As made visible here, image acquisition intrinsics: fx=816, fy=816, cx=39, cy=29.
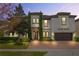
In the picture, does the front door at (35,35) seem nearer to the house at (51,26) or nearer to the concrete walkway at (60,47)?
the house at (51,26)

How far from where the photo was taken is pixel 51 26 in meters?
24.4

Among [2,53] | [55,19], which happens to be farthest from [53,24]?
[2,53]

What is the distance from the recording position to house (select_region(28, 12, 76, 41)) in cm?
2431

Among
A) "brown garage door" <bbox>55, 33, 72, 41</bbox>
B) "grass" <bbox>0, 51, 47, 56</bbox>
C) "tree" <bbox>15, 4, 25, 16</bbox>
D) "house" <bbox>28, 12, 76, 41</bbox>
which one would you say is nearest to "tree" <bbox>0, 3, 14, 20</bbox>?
"tree" <bbox>15, 4, 25, 16</bbox>

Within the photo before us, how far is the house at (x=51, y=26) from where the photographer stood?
24.3m

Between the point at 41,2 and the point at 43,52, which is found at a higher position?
the point at 41,2

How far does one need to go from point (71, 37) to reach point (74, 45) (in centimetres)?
26

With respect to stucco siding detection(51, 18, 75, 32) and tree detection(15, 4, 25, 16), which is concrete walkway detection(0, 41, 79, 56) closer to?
stucco siding detection(51, 18, 75, 32)

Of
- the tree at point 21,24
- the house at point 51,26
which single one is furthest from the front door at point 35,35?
the tree at point 21,24

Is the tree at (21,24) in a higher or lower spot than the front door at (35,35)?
higher

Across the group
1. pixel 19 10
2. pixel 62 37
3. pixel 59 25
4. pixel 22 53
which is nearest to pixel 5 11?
pixel 19 10

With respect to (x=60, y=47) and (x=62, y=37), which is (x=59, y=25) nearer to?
(x=62, y=37)

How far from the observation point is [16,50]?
24.4 metres

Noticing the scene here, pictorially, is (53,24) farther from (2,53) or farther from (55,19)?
(2,53)
